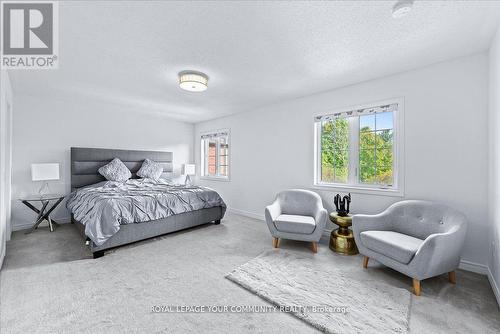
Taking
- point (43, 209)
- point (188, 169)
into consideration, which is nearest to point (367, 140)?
point (188, 169)

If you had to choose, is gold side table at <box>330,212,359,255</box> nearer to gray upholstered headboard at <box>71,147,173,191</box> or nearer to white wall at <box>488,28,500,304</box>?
white wall at <box>488,28,500,304</box>

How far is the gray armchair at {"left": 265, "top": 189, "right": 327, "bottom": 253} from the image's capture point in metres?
2.96

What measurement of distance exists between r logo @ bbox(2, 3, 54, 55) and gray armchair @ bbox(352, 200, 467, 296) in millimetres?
3805

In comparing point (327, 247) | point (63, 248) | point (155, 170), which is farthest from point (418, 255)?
point (155, 170)

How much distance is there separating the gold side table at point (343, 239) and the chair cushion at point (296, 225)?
1.18 feet

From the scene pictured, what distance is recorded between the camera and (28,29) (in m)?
2.05

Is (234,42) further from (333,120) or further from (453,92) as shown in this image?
(453,92)

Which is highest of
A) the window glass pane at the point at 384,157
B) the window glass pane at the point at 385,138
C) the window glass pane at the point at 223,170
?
the window glass pane at the point at 385,138

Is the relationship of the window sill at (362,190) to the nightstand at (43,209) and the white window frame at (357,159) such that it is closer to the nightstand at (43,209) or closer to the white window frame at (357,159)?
the white window frame at (357,159)

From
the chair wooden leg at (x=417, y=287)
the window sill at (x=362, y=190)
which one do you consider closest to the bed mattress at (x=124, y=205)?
the window sill at (x=362, y=190)

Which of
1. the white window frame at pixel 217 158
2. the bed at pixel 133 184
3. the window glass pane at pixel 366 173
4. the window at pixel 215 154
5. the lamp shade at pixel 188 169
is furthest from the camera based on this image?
the lamp shade at pixel 188 169

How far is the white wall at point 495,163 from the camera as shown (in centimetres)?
198

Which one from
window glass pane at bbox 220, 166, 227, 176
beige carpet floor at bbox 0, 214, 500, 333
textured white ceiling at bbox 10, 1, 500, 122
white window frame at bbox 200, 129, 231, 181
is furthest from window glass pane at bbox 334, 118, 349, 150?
window glass pane at bbox 220, 166, 227, 176

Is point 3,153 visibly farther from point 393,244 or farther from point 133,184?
point 393,244
